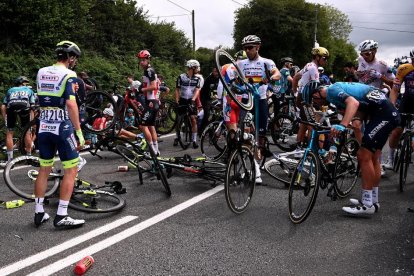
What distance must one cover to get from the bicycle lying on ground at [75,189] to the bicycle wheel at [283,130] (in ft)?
15.0

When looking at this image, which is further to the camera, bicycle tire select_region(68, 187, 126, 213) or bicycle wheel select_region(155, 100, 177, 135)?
bicycle wheel select_region(155, 100, 177, 135)

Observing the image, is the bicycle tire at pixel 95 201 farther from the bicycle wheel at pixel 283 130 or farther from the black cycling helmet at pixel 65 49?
the bicycle wheel at pixel 283 130

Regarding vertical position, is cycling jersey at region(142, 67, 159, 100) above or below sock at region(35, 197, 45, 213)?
above

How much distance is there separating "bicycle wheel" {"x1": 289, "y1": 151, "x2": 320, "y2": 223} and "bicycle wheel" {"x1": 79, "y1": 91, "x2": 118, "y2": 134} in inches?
203

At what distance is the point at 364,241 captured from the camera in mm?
4121

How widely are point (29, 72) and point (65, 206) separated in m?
12.3

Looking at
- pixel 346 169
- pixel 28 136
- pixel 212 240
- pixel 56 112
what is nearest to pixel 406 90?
pixel 346 169

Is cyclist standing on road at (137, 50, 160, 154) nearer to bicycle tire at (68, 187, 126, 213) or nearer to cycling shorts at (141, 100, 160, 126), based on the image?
cycling shorts at (141, 100, 160, 126)

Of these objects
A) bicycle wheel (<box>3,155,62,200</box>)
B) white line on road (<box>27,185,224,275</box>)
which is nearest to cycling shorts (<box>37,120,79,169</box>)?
bicycle wheel (<box>3,155,62,200</box>)

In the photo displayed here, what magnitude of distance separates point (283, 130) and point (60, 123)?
5805 millimetres

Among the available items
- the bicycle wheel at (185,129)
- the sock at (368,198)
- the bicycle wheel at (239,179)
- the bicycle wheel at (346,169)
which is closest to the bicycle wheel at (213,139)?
the bicycle wheel at (185,129)

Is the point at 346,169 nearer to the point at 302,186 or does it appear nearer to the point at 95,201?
the point at 302,186

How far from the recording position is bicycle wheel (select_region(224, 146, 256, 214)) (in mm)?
4809

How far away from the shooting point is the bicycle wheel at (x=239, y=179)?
4809mm
